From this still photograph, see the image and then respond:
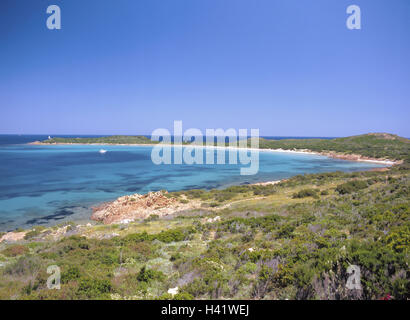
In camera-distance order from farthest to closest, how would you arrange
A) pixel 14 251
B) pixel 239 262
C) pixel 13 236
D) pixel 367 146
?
pixel 367 146 → pixel 13 236 → pixel 14 251 → pixel 239 262

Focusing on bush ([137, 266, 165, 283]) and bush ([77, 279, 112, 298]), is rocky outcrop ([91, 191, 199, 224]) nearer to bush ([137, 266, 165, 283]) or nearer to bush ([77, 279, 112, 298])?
bush ([137, 266, 165, 283])

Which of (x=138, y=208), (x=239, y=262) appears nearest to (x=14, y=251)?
(x=239, y=262)


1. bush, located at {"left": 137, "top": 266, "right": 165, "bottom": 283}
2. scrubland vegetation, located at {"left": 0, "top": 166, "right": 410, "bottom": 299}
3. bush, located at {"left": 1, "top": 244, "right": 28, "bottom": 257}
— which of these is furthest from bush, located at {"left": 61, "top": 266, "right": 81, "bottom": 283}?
bush, located at {"left": 1, "top": 244, "right": 28, "bottom": 257}

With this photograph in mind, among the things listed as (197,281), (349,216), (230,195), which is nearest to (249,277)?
(197,281)

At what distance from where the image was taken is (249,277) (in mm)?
6410

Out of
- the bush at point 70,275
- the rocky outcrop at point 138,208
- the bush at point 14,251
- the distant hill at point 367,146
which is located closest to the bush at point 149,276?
the bush at point 70,275

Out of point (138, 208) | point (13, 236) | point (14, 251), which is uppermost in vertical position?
point (14, 251)

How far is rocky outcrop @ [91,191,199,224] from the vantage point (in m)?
19.6

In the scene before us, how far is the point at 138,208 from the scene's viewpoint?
21.8 metres

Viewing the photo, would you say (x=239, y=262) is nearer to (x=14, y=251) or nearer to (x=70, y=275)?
(x=70, y=275)

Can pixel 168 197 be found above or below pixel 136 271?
below
